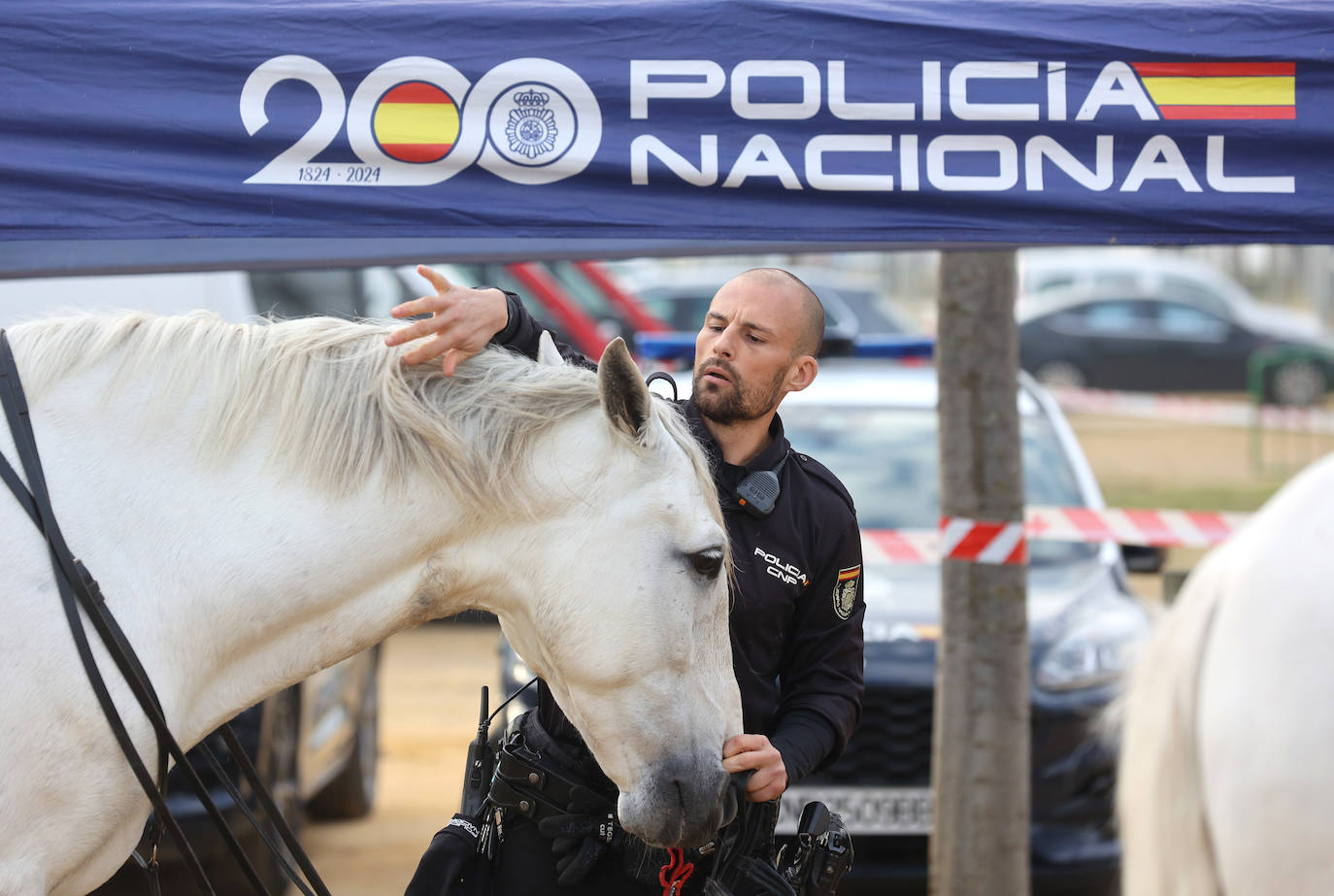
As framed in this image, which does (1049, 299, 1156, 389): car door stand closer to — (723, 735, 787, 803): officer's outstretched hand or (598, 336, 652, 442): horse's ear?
(723, 735, 787, 803): officer's outstretched hand

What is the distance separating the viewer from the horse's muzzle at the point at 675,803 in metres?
2.47

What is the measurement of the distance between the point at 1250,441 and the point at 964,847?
15.4 m

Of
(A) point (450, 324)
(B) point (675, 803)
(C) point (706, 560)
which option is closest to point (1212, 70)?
(C) point (706, 560)

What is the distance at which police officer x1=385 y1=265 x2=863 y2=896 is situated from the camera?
9.08 ft

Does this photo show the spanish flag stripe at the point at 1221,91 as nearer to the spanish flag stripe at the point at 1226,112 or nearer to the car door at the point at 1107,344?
the spanish flag stripe at the point at 1226,112

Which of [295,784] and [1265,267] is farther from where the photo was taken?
[1265,267]

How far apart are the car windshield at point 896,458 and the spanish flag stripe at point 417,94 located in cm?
322

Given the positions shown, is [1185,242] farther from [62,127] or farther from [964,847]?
[62,127]

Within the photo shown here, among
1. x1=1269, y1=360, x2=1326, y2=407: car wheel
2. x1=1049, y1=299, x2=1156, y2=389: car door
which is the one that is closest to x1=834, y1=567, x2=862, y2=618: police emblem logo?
x1=1269, y1=360, x2=1326, y2=407: car wheel

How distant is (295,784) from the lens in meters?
5.12

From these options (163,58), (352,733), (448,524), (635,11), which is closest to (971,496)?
(635,11)

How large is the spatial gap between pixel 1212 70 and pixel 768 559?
1512 millimetres

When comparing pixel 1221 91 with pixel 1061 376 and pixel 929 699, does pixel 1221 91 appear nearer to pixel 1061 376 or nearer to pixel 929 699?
pixel 929 699

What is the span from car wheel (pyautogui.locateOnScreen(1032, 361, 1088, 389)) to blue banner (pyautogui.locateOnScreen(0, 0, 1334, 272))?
18400mm
